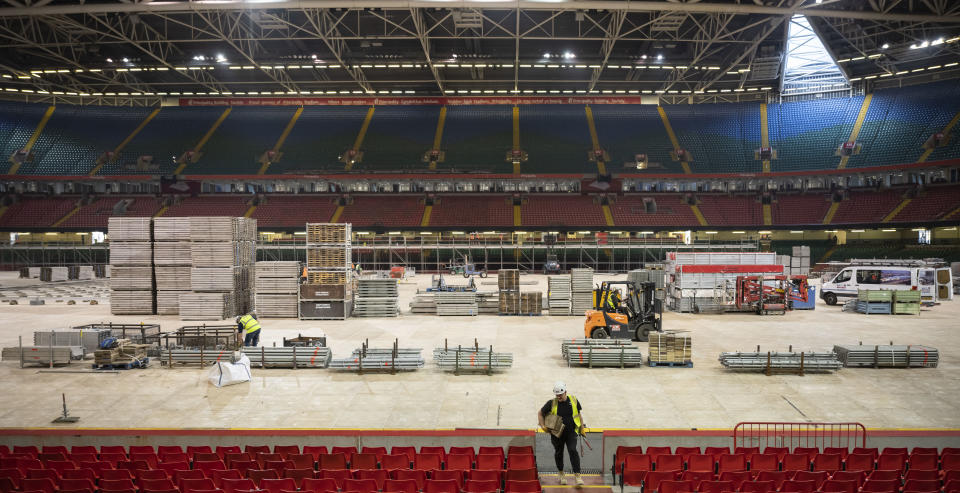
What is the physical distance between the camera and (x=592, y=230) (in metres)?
48.5

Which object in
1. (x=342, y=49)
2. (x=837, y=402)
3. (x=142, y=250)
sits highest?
(x=342, y=49)

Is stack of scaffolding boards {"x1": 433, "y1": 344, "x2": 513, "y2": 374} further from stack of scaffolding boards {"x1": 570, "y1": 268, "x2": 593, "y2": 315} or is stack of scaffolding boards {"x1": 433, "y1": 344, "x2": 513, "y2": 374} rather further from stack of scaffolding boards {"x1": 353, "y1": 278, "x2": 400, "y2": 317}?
stack of scaffolding boards {"x1": 570, "y1": 268, "x2": 593, "y2": 315}

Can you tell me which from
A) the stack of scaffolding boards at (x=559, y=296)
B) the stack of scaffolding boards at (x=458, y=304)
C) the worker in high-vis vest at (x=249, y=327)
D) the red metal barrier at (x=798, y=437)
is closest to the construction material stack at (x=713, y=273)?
the stack of scaffolding boards at (x=559, y=296)

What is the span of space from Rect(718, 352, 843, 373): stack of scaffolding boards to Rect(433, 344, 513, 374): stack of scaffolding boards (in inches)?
225

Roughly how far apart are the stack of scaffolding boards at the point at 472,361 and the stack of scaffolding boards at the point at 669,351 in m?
3.88

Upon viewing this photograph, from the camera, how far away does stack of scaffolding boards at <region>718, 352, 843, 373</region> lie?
13.6 meters

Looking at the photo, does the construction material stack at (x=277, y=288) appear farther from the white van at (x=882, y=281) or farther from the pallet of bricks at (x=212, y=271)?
the white van at (x=882, y=281)

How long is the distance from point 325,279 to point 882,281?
2525 centimetres

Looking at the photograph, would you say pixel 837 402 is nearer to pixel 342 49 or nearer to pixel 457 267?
pixel 457 267

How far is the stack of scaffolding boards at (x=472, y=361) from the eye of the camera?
13805mm

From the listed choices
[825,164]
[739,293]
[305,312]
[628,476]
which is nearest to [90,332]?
[305,312]

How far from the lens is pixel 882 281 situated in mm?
25016

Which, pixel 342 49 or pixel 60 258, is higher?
pixel 342 49

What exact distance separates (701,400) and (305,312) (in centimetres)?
1589
